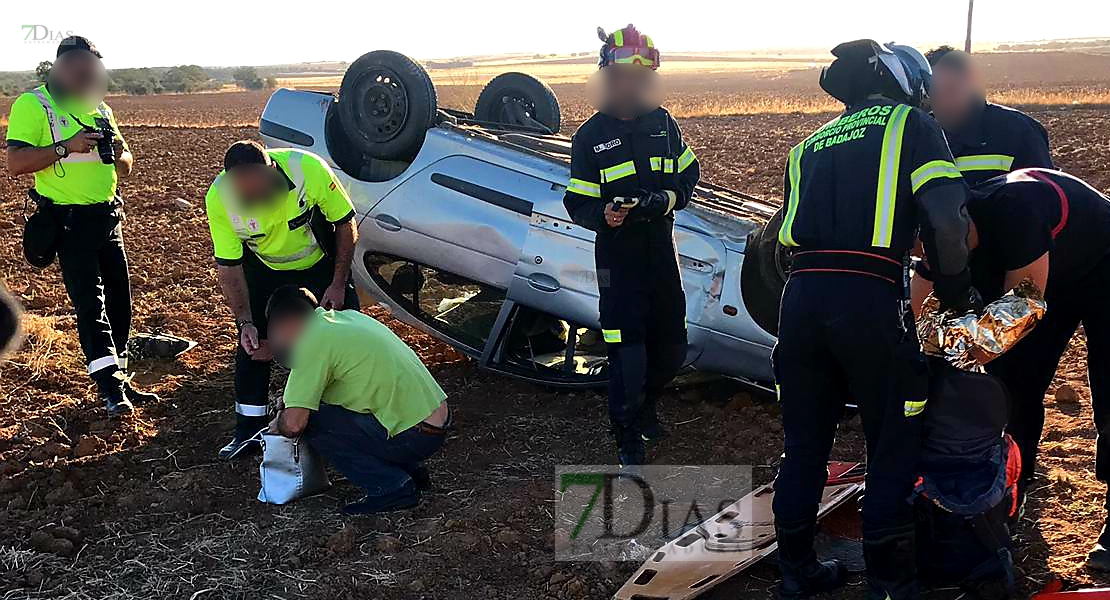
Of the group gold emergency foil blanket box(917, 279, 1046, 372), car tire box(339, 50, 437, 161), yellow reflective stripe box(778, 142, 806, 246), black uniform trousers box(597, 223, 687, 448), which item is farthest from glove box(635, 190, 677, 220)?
car tire box(339, 50, 437, 161)

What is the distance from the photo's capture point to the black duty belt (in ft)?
9.66

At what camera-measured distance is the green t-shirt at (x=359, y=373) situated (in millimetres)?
3908

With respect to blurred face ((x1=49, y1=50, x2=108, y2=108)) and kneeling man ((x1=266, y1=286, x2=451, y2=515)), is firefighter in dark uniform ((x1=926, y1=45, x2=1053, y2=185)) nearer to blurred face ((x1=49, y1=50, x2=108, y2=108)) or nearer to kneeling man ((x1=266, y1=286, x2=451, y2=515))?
kneeling man ((x1=266, y1=286, x2=451, y2=515))

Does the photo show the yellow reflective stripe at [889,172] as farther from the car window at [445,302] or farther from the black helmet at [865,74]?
the car window at [445,302]

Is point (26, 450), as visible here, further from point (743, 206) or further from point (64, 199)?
point (743, 206)

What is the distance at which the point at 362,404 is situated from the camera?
13.4ft

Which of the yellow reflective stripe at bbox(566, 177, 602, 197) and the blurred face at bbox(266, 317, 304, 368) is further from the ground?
the yellow reflective stripe at bbox(566, 177, 602, 197)

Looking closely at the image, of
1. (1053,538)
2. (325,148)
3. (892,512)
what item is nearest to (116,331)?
(325,148)

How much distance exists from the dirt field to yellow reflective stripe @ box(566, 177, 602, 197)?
124cm

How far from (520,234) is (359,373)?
A: 1354mm

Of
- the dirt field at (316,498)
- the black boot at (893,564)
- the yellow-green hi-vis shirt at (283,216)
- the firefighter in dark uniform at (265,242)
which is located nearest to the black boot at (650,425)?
the dirt field at (316,498)

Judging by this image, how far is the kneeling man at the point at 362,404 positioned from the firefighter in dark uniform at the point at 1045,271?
1984 millimetres

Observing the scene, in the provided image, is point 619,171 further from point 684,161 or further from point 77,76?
point 77,76

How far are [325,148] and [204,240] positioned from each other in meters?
4.88
